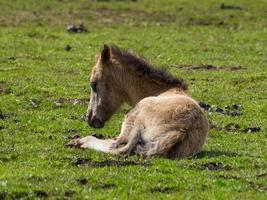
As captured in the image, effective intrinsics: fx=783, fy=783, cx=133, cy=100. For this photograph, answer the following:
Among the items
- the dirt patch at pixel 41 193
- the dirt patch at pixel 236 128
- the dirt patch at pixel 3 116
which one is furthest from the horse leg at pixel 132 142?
the dirt patch at pixel 3 116

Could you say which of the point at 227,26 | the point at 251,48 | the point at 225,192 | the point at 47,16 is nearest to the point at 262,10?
the point at 227,26

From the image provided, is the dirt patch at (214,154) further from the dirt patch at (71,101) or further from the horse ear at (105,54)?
the dirt patch at (71,101)

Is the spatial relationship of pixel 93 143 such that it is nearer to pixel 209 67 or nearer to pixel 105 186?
pixel 105 186

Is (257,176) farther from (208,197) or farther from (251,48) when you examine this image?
(251,48)

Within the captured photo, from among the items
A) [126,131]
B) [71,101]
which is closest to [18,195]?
[126,131]

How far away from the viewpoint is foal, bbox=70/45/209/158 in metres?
12.5

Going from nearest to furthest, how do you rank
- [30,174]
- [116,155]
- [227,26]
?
1. [30,174]
2. [116,155]
3. [227,26]

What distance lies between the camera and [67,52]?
27.7m

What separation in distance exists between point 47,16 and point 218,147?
84.6 feet

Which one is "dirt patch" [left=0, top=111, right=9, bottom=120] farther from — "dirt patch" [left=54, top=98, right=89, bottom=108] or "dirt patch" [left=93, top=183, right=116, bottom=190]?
"dirt patch" [left=93, top=183, right=116, bottom=190]

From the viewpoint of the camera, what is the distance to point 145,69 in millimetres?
14453

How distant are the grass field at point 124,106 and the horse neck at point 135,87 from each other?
1.15 metres

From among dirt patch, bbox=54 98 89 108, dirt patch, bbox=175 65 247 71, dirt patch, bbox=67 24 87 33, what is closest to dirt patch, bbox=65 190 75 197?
dirt patch, bbox=54 98 89 108

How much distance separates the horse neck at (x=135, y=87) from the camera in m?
14.3
